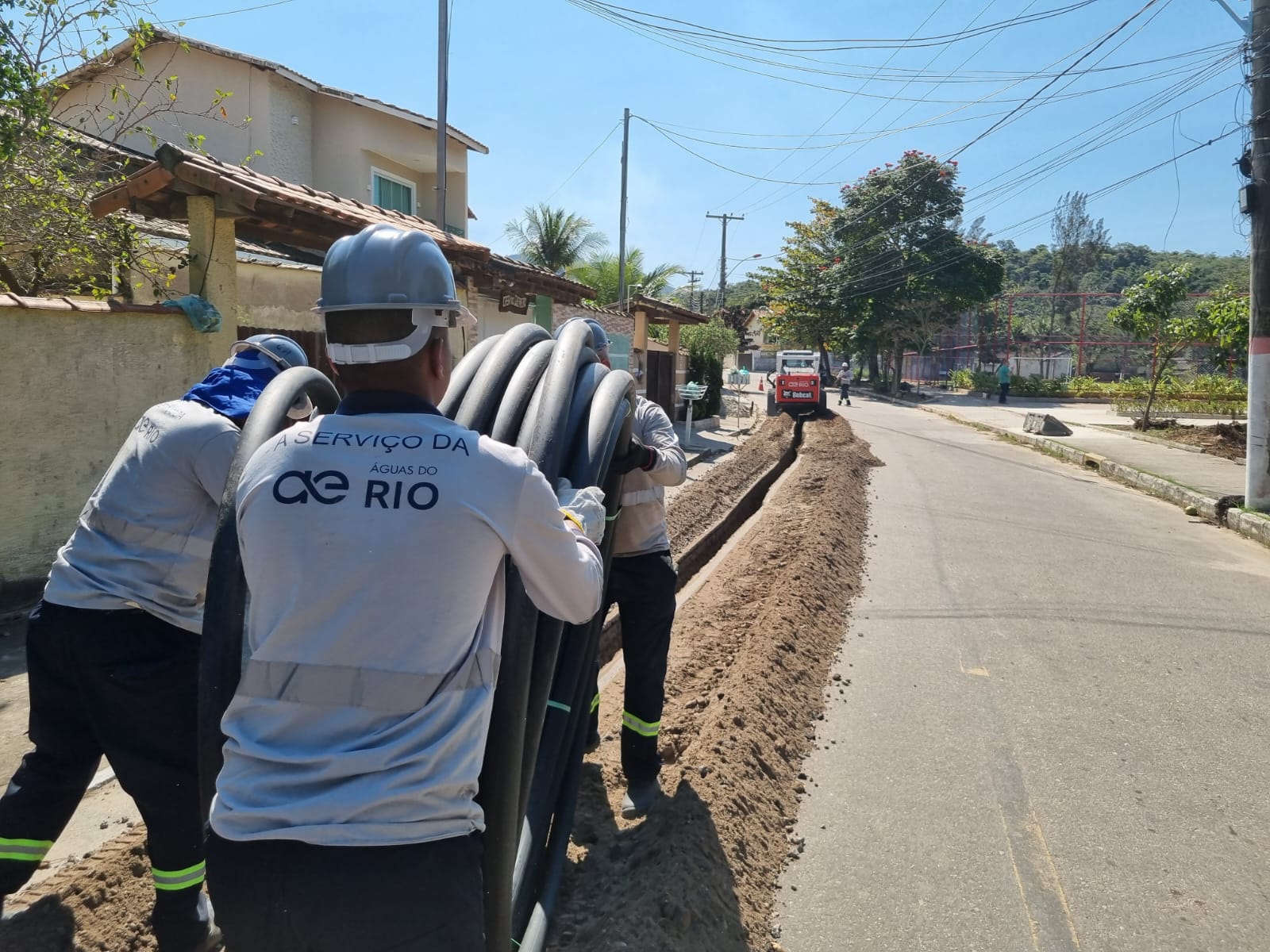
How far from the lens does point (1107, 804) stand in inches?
154

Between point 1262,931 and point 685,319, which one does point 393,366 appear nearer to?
point 1262,931

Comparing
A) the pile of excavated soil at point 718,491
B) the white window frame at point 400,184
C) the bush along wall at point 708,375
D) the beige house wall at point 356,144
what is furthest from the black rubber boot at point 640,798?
the bush along wall at point 708,375

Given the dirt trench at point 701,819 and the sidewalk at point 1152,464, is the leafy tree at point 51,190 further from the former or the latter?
the sidewalk at point 1152,464

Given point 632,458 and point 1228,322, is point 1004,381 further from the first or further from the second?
point 632,458

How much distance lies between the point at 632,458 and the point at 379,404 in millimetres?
1575

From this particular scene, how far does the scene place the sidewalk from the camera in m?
11.2

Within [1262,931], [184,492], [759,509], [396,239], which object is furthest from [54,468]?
[759,509]

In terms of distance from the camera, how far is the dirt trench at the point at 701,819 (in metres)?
2.82

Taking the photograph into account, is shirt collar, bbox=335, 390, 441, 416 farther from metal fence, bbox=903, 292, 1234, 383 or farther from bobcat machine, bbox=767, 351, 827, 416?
metal fence, bbox=903, 292, 1234, 383

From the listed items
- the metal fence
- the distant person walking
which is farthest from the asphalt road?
the metal fence

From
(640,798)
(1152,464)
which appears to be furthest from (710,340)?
(640,798)

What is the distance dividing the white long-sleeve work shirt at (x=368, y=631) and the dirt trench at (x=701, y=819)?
1.57 metres

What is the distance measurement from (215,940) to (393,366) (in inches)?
84.5

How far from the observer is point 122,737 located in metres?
2.44
